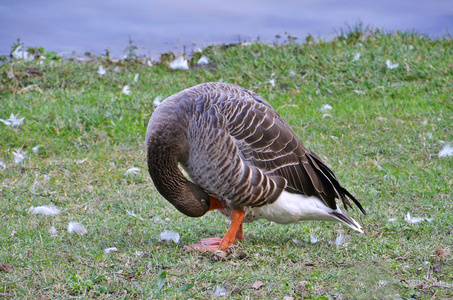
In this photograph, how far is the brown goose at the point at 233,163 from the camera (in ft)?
11.3

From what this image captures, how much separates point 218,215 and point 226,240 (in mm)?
983

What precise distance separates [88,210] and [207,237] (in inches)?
48.2

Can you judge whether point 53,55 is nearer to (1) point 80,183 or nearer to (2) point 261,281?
(1) point 80,183

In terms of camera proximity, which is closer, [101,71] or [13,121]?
[13,121]

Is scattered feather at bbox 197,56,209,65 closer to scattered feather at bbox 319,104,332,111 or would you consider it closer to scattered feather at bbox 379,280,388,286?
scattered feather at bbox 319,104,332,111

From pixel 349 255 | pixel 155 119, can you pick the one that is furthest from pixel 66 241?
pixel 349 255

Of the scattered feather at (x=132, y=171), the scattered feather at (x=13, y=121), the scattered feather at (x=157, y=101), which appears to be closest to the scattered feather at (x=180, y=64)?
the scattered feather at (x=157, y=101)

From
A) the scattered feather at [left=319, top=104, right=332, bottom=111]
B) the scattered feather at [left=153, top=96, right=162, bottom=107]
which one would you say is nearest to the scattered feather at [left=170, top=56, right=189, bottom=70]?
the scattered feather at [left=153, top=96, right=162, bottom=107]

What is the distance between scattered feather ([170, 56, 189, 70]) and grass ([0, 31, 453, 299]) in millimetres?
124

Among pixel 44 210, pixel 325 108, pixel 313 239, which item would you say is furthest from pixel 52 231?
pixel 325 108

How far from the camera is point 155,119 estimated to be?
137 inches

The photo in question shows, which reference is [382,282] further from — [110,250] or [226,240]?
[110,250]

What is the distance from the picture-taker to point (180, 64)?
904cm

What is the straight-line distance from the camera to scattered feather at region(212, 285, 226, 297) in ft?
9.58
